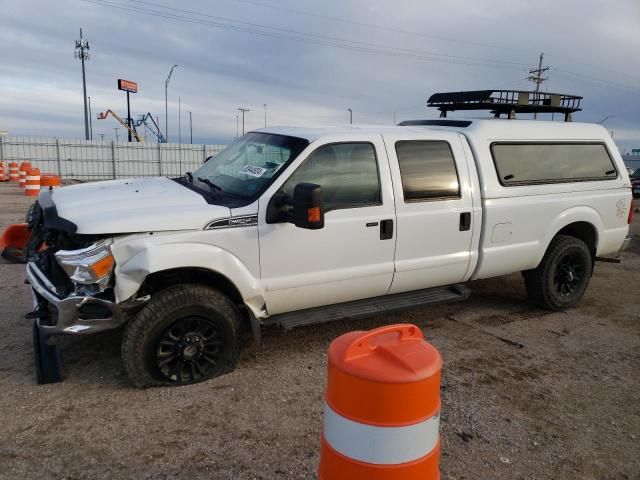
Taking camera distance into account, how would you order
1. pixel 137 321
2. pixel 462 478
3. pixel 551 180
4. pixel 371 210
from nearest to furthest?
pixel 462 478 → pixel 137 321 → pixel 371 210 → pixel 551 180

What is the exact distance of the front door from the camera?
148 inches

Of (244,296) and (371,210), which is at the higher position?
(371,210)

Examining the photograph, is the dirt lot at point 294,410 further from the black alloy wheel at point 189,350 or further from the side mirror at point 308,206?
the side mirror at point 308,206

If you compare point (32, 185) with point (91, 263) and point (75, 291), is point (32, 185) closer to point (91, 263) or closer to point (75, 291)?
point (75, 291)

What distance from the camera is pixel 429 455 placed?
72.5 inches

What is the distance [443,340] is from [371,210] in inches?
57.9

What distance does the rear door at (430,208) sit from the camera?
4234 millimetres

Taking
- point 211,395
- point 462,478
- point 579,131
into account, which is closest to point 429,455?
point 462,478

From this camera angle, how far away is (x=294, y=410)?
3352 millimetres

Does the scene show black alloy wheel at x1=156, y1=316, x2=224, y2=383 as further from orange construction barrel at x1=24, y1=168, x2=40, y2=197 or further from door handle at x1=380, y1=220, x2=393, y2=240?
orange construction barrel at x1=24, y1=168, x2=40, y2=197

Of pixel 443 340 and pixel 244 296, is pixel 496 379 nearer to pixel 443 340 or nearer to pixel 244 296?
pixel 443 340

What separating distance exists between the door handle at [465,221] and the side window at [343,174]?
3.00ft

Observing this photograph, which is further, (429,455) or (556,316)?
(556,316)

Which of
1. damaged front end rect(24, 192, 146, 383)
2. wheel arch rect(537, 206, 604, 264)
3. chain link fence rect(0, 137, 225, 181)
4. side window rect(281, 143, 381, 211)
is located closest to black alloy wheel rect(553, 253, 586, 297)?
wheel arch rect(537, 206, 604, 264)
